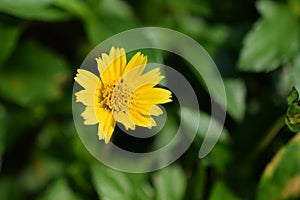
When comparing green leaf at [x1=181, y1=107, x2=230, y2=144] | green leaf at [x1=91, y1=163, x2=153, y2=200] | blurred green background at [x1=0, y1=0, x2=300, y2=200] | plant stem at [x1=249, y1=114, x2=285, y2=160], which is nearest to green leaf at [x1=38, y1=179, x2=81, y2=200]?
blurred green background at [x1=0, y1=0, x2=300, y2=200]

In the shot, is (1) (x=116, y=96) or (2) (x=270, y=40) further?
(2) (x=270, y=40)

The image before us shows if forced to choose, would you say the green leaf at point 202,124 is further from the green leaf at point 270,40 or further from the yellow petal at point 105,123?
the yellow petal at point 105,123

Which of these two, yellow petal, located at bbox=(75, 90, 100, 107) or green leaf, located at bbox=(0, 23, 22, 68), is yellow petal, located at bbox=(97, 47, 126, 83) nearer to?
yellow petal, located at bbox=(75, 90, 100, 107)

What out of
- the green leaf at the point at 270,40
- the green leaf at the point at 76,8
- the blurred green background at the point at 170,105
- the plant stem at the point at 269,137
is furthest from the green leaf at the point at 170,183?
the green leaf at the point at 76,8

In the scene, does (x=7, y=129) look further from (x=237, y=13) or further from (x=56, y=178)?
(x=237, y=13)

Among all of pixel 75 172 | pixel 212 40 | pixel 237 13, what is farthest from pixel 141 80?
pixel 237 13

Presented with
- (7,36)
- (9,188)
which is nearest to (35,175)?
(9,188)

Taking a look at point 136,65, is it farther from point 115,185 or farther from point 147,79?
point 115,185
